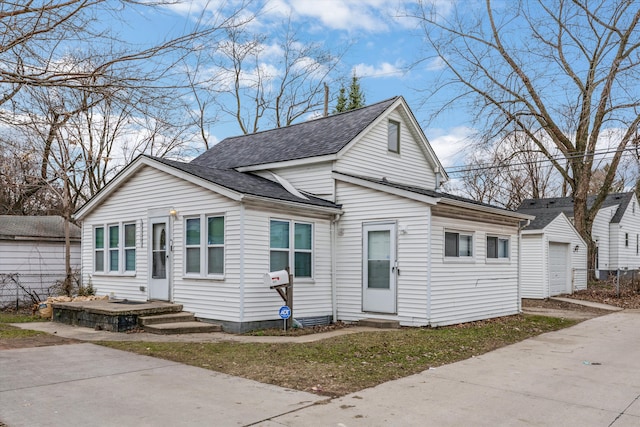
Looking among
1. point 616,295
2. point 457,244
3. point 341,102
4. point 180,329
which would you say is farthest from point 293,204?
point 341,102

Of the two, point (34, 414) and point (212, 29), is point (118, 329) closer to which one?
point (34, 414)

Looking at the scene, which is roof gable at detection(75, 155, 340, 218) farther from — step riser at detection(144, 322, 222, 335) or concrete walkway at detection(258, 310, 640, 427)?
concrete walkway at detection(258, 310, 640, 427)

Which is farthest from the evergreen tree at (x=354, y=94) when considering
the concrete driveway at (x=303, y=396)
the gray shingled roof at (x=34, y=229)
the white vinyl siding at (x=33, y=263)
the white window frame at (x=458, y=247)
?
the concrete driveway at (x=303, y=396)

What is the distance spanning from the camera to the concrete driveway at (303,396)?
16.7 feet

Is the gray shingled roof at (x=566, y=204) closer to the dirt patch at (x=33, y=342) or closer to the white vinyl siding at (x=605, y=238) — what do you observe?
the white vinyl siding at (x=605, y=238)

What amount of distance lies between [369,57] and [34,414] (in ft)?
37.1

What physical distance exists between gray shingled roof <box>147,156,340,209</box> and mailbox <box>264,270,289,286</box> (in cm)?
163

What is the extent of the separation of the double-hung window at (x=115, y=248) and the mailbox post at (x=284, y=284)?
4638 mm

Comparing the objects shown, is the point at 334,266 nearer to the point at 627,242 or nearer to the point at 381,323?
the point at 381,323

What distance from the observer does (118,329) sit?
35.2 ft

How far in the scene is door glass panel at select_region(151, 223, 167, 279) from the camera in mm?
12451

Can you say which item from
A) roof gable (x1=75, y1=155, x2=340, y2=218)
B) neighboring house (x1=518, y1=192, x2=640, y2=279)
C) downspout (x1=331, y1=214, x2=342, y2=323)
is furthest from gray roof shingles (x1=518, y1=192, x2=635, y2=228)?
roof gable (x1=75, y1=155, x2=340, y2=218)

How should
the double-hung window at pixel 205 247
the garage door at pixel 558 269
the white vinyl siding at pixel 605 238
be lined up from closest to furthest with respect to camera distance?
the double-hung window at pixel 205 247 → the garage door at pixel 558 269 → the white vinyl siding at pixel 605 238

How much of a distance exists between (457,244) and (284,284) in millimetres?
4247
